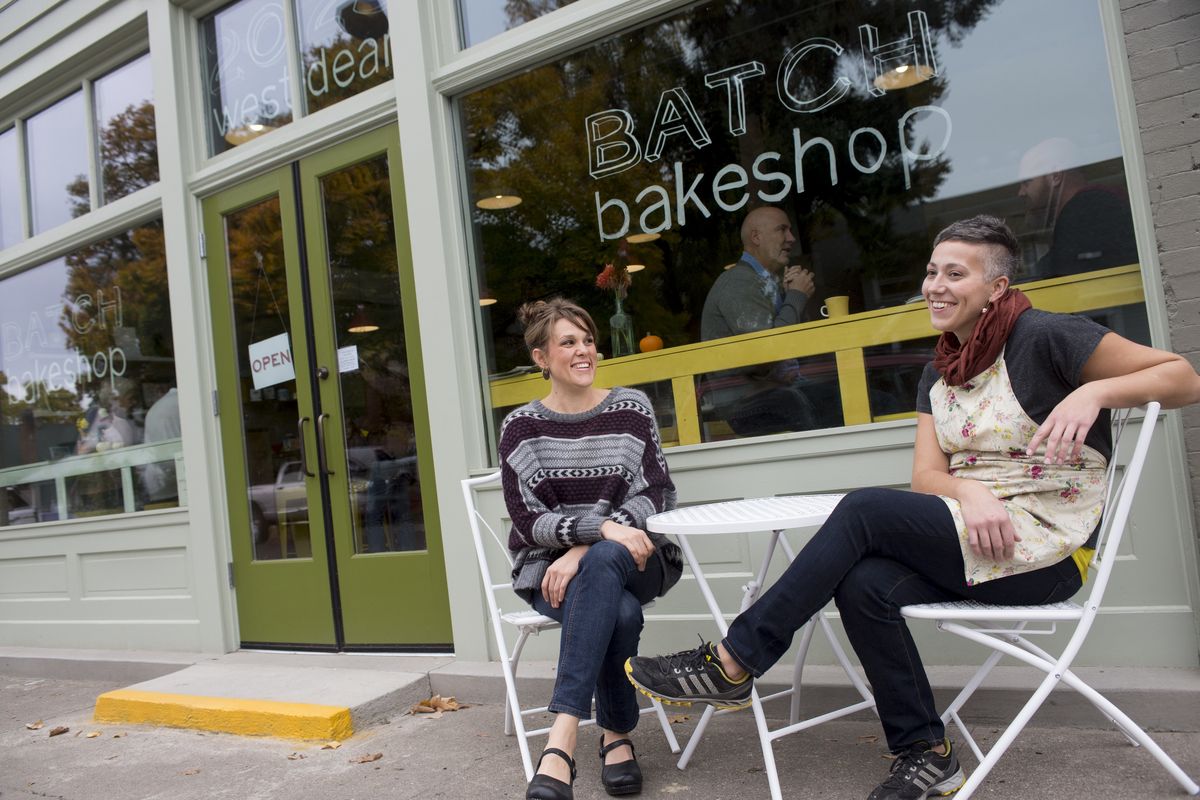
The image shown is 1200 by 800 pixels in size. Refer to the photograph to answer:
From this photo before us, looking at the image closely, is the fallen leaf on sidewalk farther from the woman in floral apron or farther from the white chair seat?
the white chair seat

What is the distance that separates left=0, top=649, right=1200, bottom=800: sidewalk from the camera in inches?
98.4

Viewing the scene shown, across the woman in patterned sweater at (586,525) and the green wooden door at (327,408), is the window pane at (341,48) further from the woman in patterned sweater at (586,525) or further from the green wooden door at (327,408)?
the woman in patterned sweater at (586,525)

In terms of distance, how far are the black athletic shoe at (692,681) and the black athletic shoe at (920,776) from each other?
0.37m

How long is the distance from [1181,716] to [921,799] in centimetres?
89

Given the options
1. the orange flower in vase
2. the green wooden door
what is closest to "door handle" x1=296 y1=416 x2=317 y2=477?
the green wooden door

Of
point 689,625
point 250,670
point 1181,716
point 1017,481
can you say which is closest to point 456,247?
point 689,625

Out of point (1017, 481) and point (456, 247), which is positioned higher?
point (456, 247)

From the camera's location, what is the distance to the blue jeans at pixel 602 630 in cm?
252

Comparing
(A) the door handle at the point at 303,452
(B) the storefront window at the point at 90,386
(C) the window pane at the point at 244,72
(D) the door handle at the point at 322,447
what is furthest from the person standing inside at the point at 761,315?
(B) the storefront window at the point at 90,386

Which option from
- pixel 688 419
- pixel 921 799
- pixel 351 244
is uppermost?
pixel 351 244

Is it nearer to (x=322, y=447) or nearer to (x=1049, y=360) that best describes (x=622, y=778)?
(x=1049, y=360)

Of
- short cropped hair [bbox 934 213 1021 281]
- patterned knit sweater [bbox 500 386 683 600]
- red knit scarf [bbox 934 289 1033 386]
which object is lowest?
patterned knit sweater [bbox 500 386 683 600]

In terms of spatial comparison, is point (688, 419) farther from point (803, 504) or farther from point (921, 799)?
point (921, 799)

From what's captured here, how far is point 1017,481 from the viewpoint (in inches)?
89.9
